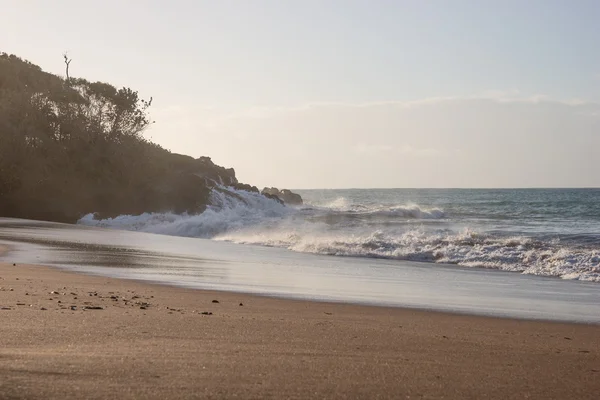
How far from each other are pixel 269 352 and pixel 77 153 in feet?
170

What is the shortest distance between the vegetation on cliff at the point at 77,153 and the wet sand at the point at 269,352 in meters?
42.7

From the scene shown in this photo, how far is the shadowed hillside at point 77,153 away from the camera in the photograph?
51719mm

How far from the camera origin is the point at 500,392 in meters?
5.41

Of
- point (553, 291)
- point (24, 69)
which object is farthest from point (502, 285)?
point (24, 69)

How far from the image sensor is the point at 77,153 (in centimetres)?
5538

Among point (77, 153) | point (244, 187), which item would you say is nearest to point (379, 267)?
point (77, 153)

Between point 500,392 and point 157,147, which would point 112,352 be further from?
point 157,147

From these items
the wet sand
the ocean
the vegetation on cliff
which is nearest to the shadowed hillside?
the vegetation on cliff

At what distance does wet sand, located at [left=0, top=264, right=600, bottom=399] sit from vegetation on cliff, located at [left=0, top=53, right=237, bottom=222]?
140ft

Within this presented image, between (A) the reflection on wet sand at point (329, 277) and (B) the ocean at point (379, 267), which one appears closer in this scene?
(A) the reflection on wet sand at point (329, 277)

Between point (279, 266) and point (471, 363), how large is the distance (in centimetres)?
1268

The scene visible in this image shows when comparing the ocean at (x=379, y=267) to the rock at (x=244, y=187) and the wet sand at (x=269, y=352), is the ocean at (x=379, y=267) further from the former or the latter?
the rock at (x=244, y=187)

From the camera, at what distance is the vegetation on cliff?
51719 mm

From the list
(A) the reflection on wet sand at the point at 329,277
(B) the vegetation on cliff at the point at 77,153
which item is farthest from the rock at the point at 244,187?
(A) the reflection on wet sand at the point at 329,277
